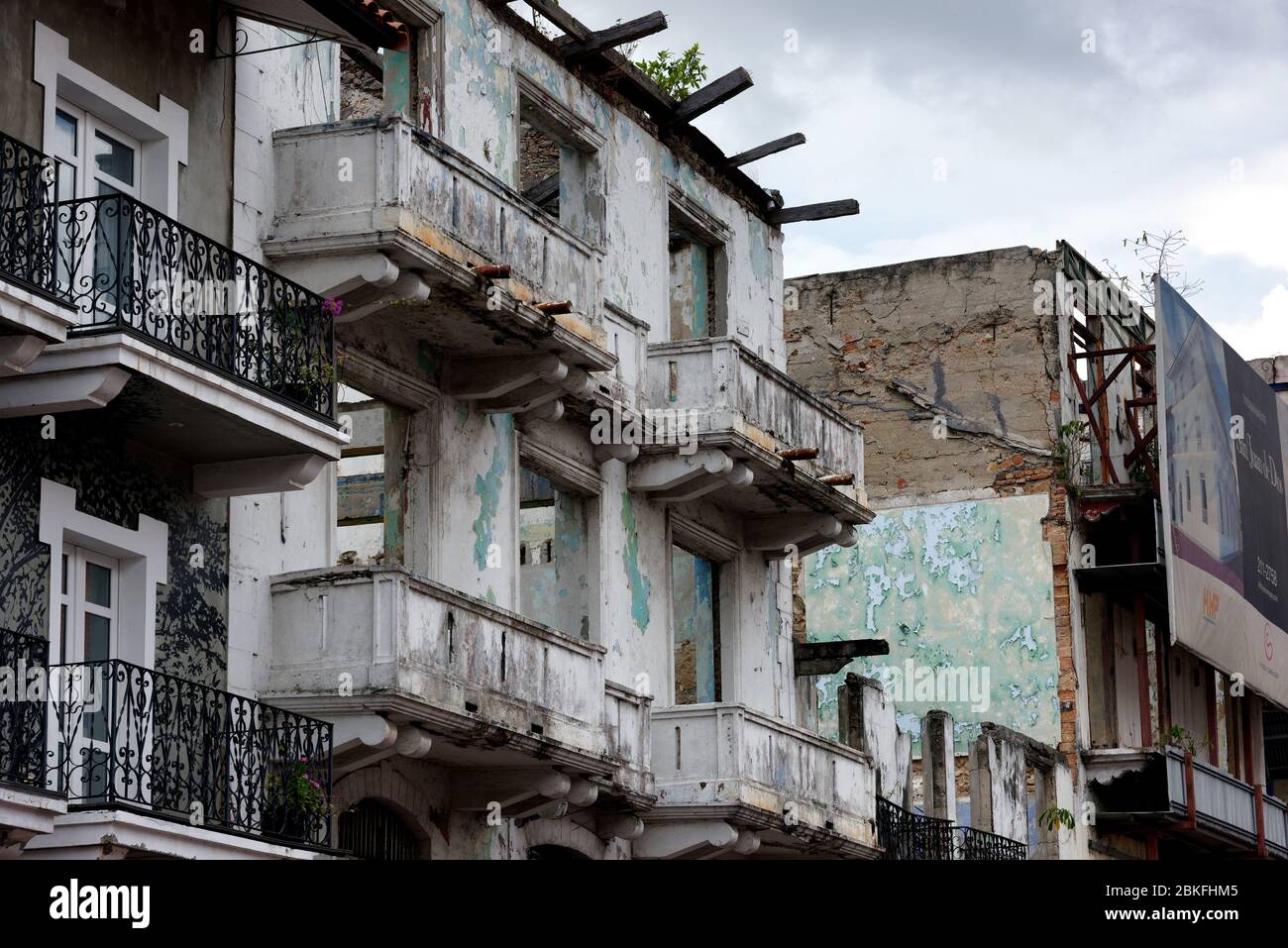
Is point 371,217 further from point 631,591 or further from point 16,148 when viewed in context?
point 631,591

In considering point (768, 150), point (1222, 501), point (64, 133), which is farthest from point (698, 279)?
point (1222, 501)

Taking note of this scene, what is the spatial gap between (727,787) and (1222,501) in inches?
600

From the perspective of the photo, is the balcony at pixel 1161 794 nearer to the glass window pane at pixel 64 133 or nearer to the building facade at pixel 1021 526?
the building facade at pixel 1021 526

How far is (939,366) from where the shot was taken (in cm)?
3488

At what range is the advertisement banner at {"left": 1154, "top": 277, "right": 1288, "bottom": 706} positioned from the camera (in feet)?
110

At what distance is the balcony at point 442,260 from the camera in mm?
18156

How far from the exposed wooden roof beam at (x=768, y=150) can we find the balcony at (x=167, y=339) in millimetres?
9097

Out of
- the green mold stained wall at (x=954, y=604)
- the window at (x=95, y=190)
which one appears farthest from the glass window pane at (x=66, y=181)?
the green mold stained wall at (x=954, y=604)

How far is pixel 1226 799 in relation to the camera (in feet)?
115

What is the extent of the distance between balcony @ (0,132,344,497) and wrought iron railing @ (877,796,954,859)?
997cm

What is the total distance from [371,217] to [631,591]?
6.04 meters

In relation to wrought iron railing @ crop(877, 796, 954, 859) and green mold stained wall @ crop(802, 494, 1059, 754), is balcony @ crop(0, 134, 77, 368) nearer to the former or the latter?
wrought iron railing @ crop(877, 796, 954, 859)

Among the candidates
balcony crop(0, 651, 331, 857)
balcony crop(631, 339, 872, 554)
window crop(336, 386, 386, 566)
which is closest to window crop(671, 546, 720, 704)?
balcony crop(631, 339, 872, 554)

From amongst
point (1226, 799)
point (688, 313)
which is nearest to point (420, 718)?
point (688, 313)
